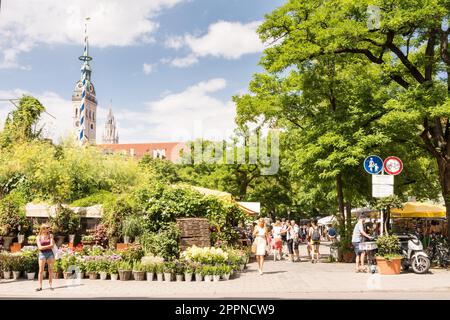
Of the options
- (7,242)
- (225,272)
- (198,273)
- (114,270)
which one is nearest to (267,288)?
(225,272)

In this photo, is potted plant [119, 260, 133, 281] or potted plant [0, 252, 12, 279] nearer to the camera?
potted plant [119, 260, 133, 281]

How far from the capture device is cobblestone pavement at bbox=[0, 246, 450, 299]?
11.5 m

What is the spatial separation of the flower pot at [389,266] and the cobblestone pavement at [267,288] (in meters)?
0.30

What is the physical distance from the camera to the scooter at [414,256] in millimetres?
15461

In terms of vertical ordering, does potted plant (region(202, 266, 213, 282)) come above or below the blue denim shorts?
below

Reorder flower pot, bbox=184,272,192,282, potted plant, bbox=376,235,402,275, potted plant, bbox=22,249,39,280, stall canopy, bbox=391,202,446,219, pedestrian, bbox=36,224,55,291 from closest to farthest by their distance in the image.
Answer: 1. pedestrian, bbox=36,224,55,291
2. flower pot, bbox=184,272,192,282
3. potted plant, bbox=22,249,39,280
4. potted plant, bbox=376,235,402,275
5. stall canopy, bbox=391,202,446,219

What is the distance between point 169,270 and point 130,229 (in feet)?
21.6

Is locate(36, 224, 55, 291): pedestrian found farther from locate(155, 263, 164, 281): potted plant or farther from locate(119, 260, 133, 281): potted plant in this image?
locate(155, 263, 164, 281): potted plant

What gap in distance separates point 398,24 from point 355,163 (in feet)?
16.9

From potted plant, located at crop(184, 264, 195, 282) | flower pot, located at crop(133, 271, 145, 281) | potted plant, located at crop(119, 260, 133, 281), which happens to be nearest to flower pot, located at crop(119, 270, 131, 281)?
potted plant, located at crop(119, 260, 133, 281)

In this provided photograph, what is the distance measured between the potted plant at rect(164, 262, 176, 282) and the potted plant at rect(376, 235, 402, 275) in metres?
6.45

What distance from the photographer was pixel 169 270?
14.1 metres

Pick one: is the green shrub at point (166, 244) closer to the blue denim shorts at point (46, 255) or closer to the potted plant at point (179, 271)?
the potted plant at point (179, 271)

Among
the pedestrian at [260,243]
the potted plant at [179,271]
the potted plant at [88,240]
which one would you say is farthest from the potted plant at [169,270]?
the potted plant at [88,240]
